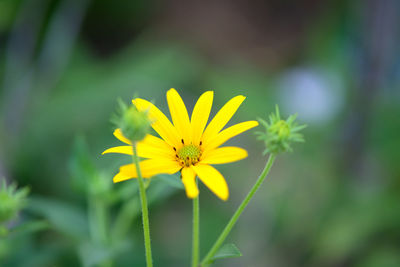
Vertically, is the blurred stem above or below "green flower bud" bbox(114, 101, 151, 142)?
above

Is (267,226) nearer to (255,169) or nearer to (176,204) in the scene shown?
(255,169)

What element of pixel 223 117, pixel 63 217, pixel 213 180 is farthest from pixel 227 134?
pixel 63 217

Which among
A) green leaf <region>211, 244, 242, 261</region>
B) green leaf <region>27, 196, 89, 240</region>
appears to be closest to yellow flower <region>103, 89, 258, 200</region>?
green leaf <region>211, 244, 242, 261</region>

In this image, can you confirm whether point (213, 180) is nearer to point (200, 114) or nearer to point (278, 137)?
point (278, 137)

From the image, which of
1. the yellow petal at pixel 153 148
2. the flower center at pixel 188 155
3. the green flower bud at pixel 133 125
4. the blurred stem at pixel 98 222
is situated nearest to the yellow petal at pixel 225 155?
the flower center at pixel 188 155

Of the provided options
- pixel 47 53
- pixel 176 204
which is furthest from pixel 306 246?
pixel 47 53

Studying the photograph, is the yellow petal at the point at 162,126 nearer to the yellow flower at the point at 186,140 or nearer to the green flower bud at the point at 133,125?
the yellow flower at the point at 186,140

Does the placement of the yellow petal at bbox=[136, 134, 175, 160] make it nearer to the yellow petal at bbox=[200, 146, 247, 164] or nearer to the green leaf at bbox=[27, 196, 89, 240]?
the yellow petal at bbox=[200, 146, 247, 164]
